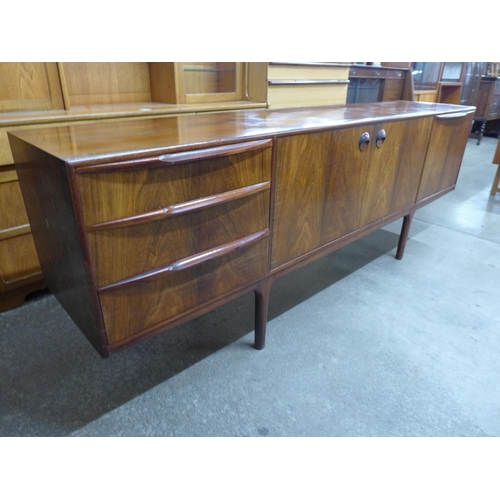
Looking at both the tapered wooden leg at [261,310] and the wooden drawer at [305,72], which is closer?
the tapered wooden leg at [261,310]

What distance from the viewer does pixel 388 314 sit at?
1645 mm

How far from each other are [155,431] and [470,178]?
3.54 metres

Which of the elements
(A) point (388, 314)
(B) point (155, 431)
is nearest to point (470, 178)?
(A) point (388, 314)

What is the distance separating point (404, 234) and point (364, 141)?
0.84 metres

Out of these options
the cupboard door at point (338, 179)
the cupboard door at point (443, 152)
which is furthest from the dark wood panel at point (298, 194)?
the cupboard door at point (443, 152)

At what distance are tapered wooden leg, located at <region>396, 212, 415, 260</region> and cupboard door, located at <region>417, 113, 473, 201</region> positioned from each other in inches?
4.2

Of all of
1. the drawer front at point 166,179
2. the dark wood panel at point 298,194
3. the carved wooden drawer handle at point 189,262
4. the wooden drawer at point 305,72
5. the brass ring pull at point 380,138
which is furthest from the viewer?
the wooden drawer at point 305,72

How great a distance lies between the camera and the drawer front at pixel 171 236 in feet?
2.73

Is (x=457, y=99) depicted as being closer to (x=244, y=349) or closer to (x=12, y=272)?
(x=244, y=349)

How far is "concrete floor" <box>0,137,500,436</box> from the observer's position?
114 cm

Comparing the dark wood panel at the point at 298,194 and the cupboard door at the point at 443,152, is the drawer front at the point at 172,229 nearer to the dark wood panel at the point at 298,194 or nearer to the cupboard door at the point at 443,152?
the dark wood panel at the point at 298,194

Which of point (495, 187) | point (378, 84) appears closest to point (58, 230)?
point (495, 187)

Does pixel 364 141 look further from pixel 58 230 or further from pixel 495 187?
pixel 495 187

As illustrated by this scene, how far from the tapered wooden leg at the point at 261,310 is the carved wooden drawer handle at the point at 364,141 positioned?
567mm
